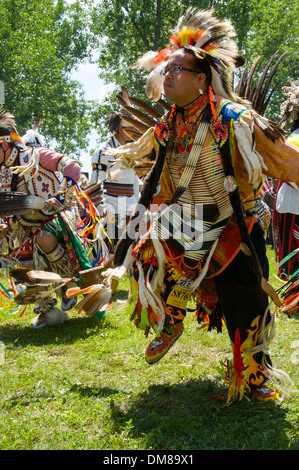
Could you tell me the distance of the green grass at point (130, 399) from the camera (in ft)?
7.66

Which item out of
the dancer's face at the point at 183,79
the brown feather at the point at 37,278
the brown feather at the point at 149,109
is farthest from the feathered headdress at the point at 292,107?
the brown feather at the point at 37,278

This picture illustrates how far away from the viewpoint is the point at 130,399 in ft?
9.30

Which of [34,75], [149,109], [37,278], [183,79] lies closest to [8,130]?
[37,278]

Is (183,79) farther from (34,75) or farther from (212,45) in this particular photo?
(34,75)

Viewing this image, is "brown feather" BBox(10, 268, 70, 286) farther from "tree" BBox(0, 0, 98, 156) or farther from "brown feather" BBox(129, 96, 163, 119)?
"tree" BBox(0, 0, 98, 156)

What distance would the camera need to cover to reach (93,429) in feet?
8.13

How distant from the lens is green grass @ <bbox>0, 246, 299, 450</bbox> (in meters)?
2.33

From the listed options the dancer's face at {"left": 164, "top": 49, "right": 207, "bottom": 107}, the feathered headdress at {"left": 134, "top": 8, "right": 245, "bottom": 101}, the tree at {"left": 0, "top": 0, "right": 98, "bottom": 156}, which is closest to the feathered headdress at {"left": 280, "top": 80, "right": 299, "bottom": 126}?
the feathered headdress at {"left": 134, "top": 8, "right": 245, "bottom": 101}

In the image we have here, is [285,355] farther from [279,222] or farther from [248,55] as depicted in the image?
[248,55]

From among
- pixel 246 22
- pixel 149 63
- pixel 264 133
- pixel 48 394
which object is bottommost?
pixel 48 394

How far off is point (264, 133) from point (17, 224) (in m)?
3.04

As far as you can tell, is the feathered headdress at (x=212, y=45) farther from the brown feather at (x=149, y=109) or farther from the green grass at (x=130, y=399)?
the green grass at (x=130, y=399)

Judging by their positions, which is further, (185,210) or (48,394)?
(48,394)

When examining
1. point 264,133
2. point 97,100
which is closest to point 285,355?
point 264,133
